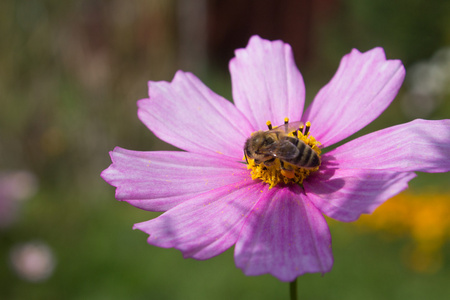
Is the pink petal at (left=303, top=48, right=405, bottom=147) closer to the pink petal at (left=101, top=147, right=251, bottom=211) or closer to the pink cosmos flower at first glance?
the pink cosmos flower

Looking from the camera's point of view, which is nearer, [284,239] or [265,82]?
[284,239]

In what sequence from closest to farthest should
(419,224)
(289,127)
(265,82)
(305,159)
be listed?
(305,159) → (289,127) → (265,82) → (419,224)

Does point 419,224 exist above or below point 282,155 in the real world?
below

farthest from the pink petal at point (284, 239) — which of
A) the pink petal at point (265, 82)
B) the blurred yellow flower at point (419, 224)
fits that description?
the blurred yellow flower at point (419, 224)

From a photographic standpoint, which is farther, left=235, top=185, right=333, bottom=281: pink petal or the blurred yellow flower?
the blurred yellow flower

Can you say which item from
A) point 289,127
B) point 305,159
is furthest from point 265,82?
point 305,159

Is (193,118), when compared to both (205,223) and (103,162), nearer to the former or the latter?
(205,223)

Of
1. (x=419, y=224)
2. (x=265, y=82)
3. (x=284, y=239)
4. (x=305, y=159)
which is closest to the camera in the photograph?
(x=284, y=239)

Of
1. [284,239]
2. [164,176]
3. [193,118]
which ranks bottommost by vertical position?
[284,239]

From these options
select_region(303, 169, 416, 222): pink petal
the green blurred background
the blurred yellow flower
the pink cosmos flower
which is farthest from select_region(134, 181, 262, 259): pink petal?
the blurred yellow flower
